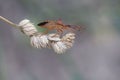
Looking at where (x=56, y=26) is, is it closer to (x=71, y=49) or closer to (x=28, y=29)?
(x=28, y=29)

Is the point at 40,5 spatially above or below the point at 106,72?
above

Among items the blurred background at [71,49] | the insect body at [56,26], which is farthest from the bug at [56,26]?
the blurred background at [71,49]

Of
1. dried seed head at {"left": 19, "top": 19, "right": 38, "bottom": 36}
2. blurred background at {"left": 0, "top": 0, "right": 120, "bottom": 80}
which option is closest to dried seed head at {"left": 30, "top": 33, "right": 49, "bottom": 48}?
dried seed head at {"left": 19, "top": 19, "right": 38, "bottom": 36}

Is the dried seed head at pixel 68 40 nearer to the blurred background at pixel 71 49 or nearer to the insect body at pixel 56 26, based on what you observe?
the insect body at pixel 56 26

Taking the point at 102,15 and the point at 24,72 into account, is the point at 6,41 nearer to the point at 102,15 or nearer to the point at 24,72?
the point at 24,72

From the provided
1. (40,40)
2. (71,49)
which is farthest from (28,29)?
(71,49)

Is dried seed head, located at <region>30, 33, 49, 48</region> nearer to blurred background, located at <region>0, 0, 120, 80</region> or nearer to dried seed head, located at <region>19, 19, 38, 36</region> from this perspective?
dried seed head, located at <region>19, 19, 38, 36</region>

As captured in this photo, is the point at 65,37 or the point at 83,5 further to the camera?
the point at 83,5

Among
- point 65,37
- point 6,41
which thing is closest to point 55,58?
point 6,41
